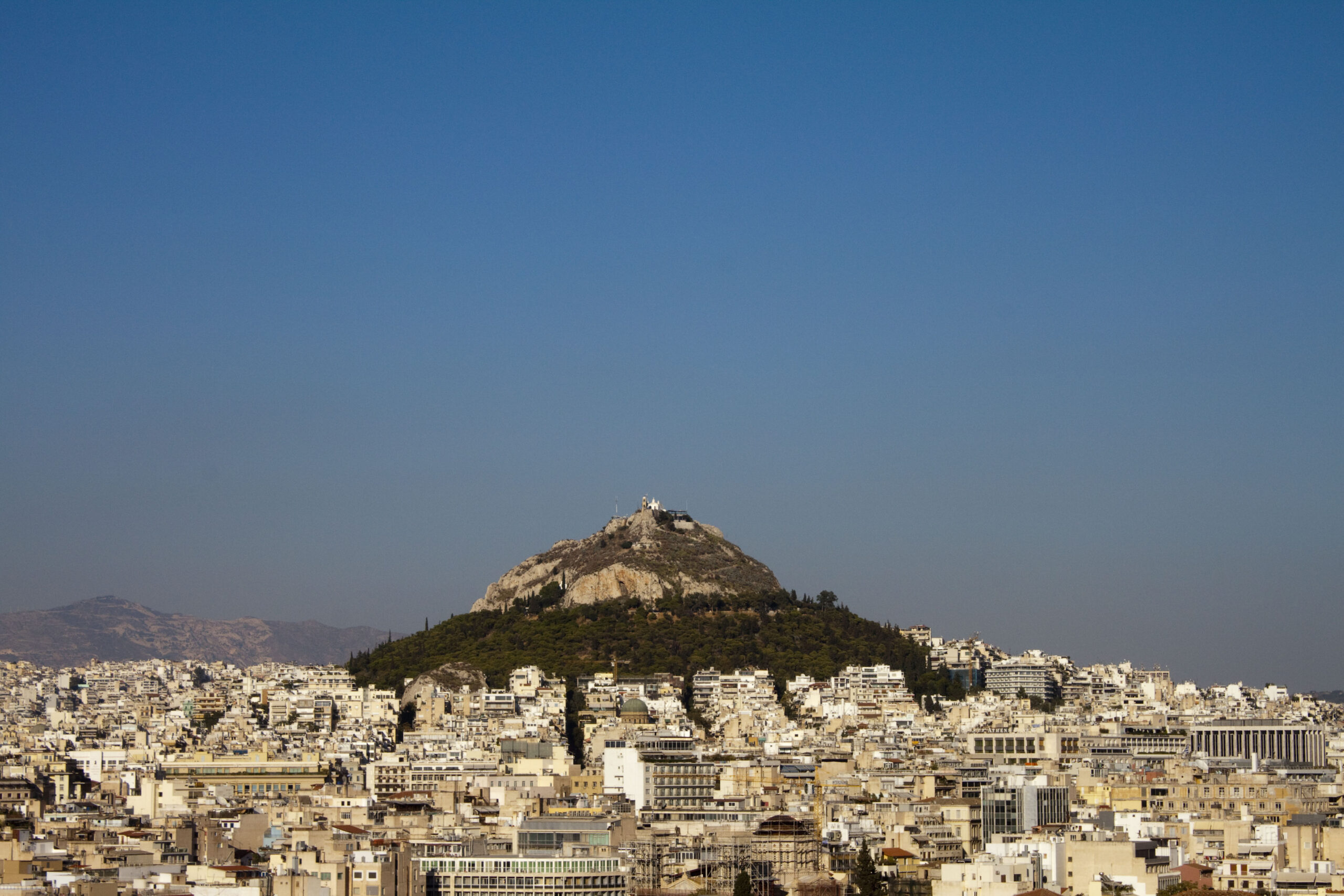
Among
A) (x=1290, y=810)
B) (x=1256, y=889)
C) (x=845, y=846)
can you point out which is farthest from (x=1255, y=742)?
(x=1256, y=889)

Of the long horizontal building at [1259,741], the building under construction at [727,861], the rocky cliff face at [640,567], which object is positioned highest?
the rocky cliff face at [640,567]

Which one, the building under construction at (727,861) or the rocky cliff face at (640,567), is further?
the rocky cliff face at (640,567)

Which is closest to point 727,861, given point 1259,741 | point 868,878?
point 868,878

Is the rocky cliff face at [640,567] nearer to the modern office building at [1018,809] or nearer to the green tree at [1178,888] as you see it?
the modern office building at [1018,809]

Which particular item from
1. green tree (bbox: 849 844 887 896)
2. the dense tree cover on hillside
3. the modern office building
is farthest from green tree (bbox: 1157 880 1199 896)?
the dense tree cover on hillside

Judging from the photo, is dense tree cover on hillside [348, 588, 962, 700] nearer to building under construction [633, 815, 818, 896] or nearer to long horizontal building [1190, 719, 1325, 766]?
long horizontal building [1190, 719, 1325, 766]

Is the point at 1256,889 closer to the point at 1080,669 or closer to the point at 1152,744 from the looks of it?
the point at 1152,744

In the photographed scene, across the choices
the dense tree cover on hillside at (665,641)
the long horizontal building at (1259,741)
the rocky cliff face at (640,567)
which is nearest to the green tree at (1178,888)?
the long horizontal building at (1259,741)
